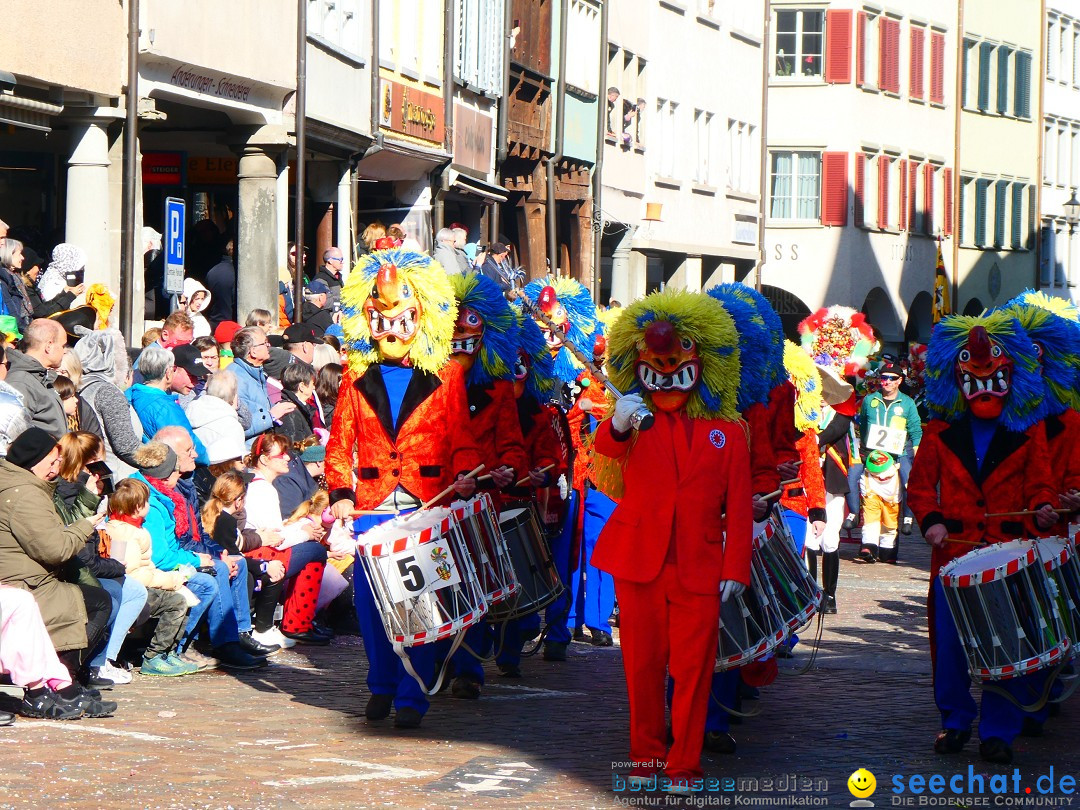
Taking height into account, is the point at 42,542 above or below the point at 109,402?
below

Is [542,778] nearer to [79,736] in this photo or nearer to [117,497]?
[79,736]

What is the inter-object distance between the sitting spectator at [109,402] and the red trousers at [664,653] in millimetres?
4291

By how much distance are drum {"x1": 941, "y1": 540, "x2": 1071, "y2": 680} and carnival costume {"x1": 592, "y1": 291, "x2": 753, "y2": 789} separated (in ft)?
4.41

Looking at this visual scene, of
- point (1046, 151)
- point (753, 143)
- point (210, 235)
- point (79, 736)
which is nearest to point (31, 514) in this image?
point (79, 736)

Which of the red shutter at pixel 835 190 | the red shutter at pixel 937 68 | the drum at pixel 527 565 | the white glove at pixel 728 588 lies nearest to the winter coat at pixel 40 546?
the drum at pixel 527 565

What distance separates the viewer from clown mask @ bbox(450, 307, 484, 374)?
35.6ft

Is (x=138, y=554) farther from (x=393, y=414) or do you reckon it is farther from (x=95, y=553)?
(x=393, y=414)

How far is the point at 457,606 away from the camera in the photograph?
9.74 meters

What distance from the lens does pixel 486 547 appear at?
1020 centimetres

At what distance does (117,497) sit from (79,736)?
2085 millimetres

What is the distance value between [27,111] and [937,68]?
38.2m

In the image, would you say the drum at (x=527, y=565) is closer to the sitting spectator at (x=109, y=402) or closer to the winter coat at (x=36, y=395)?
the sitting spectator at (x=109, y=402)

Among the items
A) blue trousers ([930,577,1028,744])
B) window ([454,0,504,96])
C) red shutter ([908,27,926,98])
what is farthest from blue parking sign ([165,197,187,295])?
red shutter ([908,27,926,98])

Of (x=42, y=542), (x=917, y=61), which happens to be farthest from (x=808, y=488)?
(x=917, y=61)
